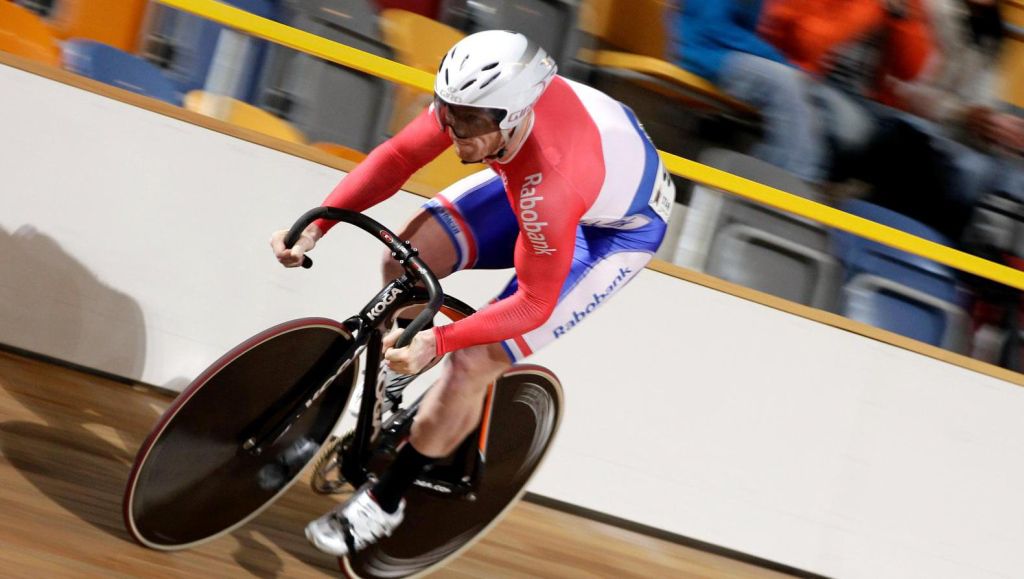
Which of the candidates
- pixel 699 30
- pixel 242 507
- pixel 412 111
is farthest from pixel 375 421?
pixel 699 30

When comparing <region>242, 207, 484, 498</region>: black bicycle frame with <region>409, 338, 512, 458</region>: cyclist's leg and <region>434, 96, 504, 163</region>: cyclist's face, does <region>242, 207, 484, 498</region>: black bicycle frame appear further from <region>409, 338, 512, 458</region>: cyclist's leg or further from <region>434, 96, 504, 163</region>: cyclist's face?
<region>434, 96, 504, 163</region>: cyclist's face

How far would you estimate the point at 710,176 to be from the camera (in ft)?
14.1

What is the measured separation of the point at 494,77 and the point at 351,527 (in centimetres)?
135

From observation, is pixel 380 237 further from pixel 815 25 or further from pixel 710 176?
pixel 815 25

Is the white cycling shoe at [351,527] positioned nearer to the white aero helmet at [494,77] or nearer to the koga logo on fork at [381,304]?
the koga logo on fork at [381,304]

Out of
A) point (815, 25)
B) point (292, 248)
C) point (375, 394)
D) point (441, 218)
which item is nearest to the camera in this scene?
point (292, 248)

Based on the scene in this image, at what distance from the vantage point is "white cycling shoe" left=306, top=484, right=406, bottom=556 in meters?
3.04

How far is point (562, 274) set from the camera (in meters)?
2.74

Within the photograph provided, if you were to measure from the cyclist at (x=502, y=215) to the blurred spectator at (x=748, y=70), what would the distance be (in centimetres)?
167

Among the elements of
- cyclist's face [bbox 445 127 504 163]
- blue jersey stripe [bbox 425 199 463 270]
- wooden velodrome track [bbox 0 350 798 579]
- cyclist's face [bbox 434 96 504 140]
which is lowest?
wooden velodrome track [bbox 0 350 798 579]

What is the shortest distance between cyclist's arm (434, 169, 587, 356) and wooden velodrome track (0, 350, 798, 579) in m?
0.93

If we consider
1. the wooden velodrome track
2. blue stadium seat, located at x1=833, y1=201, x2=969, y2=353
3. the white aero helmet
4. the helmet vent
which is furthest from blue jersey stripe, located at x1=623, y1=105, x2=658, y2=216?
blue stadium seat, located at x1=833, y1=201, x2=969, y2=353

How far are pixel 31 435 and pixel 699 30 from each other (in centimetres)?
320

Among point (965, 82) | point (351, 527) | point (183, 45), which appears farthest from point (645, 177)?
point (965, 82)
